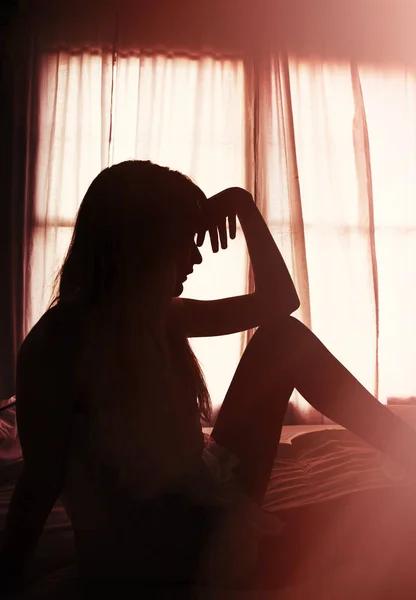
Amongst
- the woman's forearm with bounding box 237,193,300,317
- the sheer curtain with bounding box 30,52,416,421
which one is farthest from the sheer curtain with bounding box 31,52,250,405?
the woman's forearm with bounding box 237,193,300,317

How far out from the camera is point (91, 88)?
8.59 ft

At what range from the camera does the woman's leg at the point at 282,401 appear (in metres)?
0.98

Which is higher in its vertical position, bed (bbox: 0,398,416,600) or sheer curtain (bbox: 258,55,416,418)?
sheer curtain (bbox: 258,55,416,418)

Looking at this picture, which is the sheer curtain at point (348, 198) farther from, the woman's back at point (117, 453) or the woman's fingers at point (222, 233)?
the woman's back at point (117, 453)

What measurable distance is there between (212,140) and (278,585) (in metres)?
2.19

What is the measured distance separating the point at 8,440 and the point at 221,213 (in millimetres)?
849

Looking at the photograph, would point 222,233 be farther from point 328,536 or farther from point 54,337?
point 328,536

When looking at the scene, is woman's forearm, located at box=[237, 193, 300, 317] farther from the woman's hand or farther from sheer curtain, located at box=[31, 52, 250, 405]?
sheer curtain, located at box=[31, 52, 250, 405]

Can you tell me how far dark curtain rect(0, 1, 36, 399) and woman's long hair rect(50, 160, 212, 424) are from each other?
1.75 m

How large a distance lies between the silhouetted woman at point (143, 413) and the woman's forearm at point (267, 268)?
7 centimetres

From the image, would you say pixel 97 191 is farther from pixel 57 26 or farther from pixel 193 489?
pixel 57 26

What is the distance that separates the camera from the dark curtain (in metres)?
2.55

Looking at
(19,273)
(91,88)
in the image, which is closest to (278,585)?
(19,273)

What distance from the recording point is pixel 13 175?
101 inches
